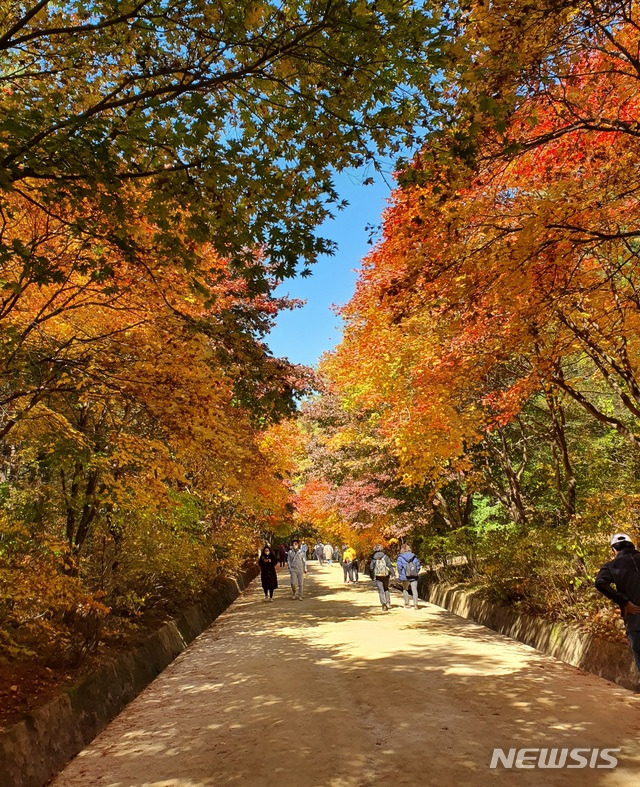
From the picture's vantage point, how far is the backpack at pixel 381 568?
46.7 feet

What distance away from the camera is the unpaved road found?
13.5 ft

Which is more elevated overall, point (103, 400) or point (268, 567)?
point (103, 400)

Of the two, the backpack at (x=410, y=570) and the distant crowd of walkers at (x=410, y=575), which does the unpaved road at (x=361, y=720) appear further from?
the backpack at (x=410, y=570)

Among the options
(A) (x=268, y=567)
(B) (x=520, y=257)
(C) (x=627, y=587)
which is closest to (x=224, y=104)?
(B) (x=520, y=257)

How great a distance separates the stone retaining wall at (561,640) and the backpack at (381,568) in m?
2.09

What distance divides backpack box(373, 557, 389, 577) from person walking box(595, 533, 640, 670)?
9620 mm

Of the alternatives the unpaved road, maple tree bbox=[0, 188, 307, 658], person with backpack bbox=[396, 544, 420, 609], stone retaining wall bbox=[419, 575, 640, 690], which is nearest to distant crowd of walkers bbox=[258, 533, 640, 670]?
person with backpack bbox=[396, 544, 420, 609]

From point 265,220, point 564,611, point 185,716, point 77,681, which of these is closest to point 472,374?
point 564,611

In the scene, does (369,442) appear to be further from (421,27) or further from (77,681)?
(421,27)

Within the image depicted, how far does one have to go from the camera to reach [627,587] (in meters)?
5.00

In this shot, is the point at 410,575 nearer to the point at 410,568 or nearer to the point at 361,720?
the point at 410,568

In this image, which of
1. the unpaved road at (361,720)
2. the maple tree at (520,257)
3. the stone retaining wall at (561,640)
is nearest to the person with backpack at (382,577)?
the stone retaining wall at (561,640)

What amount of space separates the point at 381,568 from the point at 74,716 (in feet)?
32.8

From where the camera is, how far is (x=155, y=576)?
10883 millimetres
